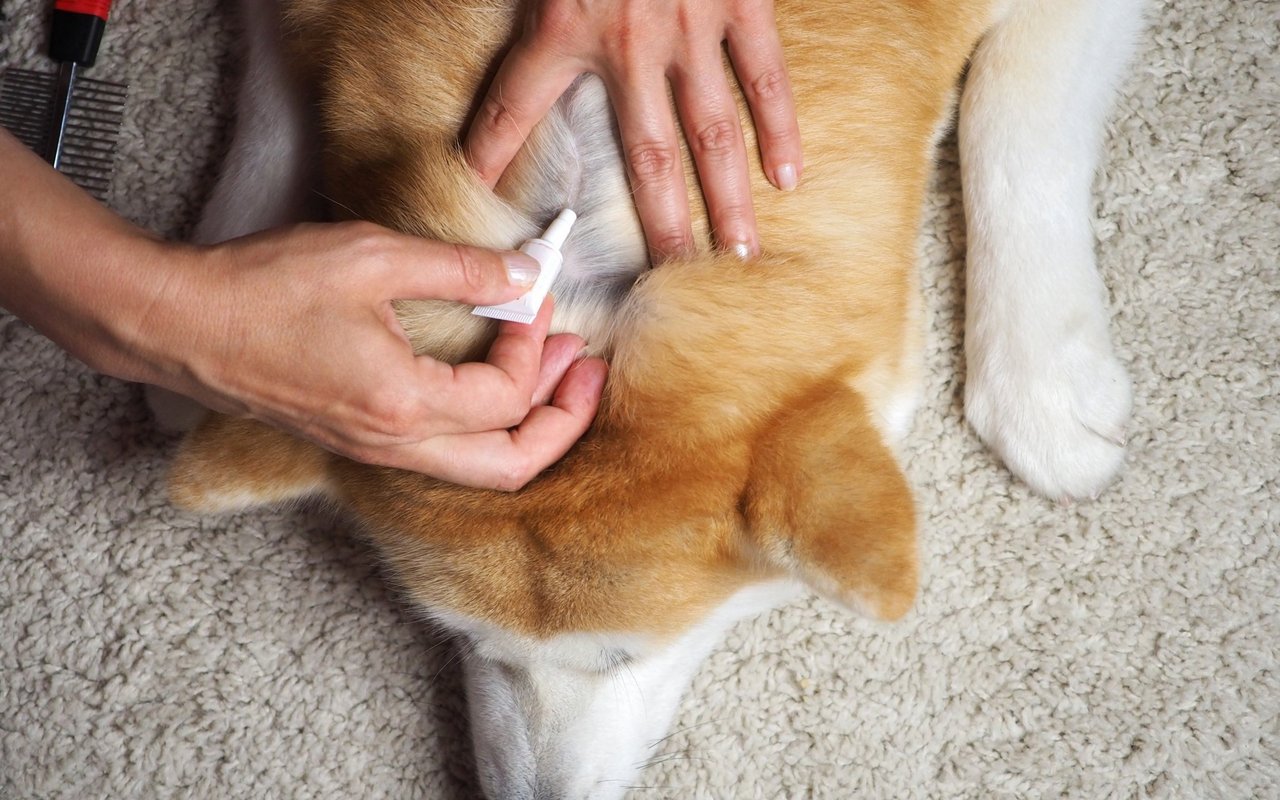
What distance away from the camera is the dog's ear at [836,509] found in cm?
96

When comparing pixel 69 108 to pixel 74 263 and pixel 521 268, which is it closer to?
pixel 74 263

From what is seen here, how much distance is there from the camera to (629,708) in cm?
130

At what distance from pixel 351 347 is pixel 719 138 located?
45cm

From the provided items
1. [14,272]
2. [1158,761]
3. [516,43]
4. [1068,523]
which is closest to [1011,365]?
[1068,523]

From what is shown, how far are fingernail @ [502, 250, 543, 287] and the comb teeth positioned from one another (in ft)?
3.52

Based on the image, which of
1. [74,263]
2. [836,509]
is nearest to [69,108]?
[74,263]

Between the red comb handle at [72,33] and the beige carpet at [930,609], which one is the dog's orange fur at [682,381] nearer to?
the beige carpet at [930,609]

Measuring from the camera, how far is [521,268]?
101 cm

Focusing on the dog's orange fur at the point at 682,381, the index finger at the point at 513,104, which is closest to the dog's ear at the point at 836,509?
the dog's orange fur at the point at 682,381

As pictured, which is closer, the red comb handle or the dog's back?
the dog's back

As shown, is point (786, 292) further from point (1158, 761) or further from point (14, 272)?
point (1158, 761)

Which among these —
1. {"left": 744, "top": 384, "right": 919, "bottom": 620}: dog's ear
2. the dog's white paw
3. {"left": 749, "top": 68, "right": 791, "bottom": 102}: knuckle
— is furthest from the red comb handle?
the dog's white paw

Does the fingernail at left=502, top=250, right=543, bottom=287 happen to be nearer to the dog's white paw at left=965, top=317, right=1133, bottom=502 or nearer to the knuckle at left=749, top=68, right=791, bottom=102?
the knuckle at left=749, top=68, right=791, bottom=102

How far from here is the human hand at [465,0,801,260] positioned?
108 centimetres
